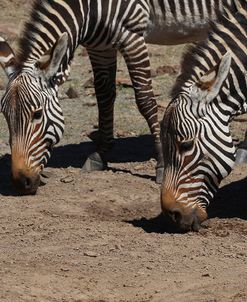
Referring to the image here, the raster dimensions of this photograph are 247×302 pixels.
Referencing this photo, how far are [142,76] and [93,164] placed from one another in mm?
1162

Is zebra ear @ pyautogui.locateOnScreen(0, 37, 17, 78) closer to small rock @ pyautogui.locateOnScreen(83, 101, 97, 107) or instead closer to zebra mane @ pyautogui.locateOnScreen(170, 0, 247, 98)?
zebra mane @ pyautogui.locateOnScreen(170, 0, 247, 98)

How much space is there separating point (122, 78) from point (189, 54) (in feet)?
20.0

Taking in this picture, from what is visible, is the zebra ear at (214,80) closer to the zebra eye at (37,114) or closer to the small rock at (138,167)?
the zebra eye at (37,114)

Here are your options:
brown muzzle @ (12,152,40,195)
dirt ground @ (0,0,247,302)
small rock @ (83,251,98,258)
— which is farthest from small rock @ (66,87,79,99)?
small rock @ (83,251,98,258)

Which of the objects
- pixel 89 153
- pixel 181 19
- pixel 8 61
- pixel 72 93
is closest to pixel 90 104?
pixel 72 93

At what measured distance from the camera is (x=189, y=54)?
877 cm

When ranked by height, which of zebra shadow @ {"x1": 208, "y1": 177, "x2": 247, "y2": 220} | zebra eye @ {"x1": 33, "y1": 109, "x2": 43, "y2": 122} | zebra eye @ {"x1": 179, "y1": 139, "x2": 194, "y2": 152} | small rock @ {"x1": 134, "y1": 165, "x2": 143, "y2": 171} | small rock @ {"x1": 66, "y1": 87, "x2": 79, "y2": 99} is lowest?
small rock @ {"x1": 134, "y1": 165, "x2": 143, "y2": 171}

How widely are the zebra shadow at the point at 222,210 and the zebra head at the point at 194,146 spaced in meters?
0.25

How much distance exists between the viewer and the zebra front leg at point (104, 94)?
11188mm

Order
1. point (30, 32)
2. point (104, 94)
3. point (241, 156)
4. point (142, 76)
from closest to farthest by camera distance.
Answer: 1. point (30, 32)
2. point (142, 76)
3. point (241, 156)
4. point (104, 94)

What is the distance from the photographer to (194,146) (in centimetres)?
840

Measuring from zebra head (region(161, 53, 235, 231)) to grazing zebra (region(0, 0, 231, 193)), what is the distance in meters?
1.85

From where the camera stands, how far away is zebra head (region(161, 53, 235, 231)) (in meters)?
8.35

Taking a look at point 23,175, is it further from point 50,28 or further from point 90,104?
point 90,104
